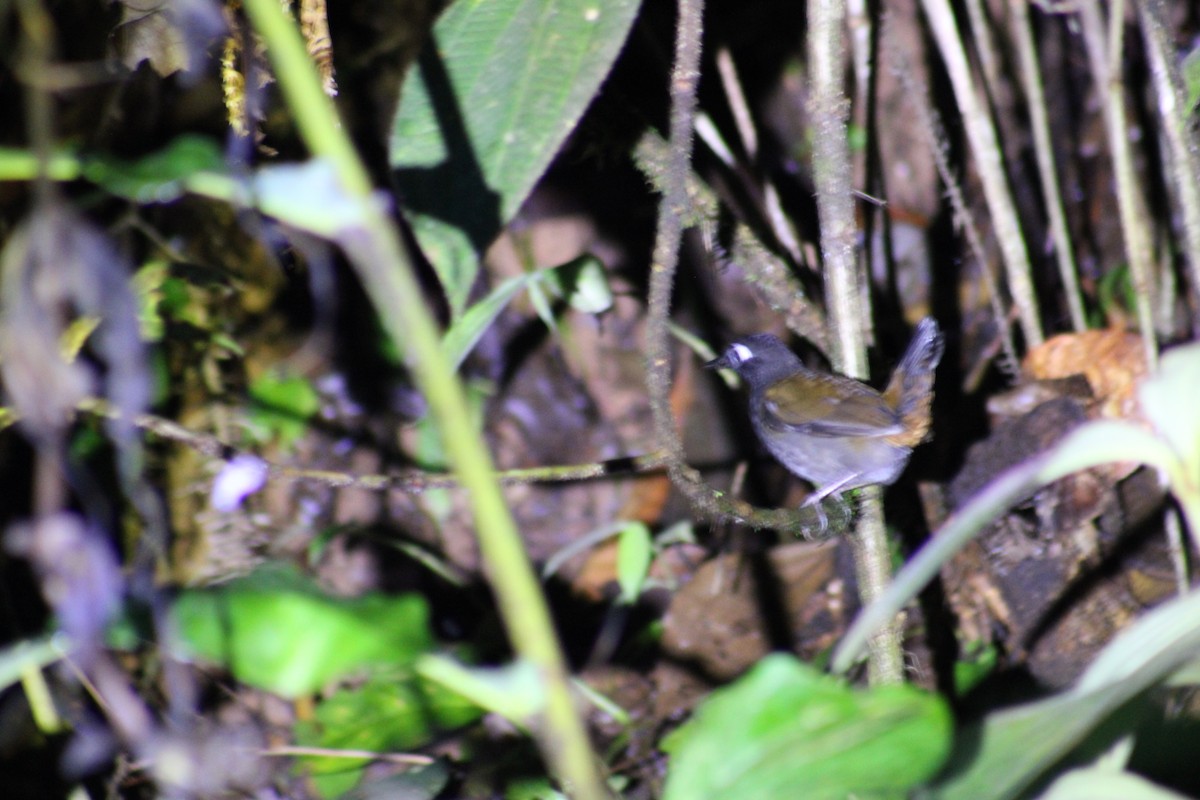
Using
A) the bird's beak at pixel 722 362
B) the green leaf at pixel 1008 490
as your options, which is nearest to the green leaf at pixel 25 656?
the green leaf at pixel 1008 490

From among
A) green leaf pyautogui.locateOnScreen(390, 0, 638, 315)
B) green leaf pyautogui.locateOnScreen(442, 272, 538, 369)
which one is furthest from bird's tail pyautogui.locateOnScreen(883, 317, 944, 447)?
green leaf pyautogui.locateOnScreen(390, 0, 638, 315)

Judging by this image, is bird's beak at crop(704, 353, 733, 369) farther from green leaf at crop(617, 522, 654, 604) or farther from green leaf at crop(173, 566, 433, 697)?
green leaf at crop(173, 566, 433, 697)

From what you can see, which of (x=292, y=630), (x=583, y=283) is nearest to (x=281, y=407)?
(x=583, y=283)

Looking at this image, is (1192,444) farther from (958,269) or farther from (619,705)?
(958,269)

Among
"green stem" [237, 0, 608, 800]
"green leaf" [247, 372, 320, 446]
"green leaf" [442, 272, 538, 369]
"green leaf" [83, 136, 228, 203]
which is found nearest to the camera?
"green stem" [237, 0, 608, 800]

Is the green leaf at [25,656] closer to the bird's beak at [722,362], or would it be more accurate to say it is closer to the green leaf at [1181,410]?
the green leaf at [1181,410]

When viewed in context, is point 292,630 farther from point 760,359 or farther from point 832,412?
point 760,359

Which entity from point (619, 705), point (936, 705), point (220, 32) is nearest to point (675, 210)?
point (220, 32)
